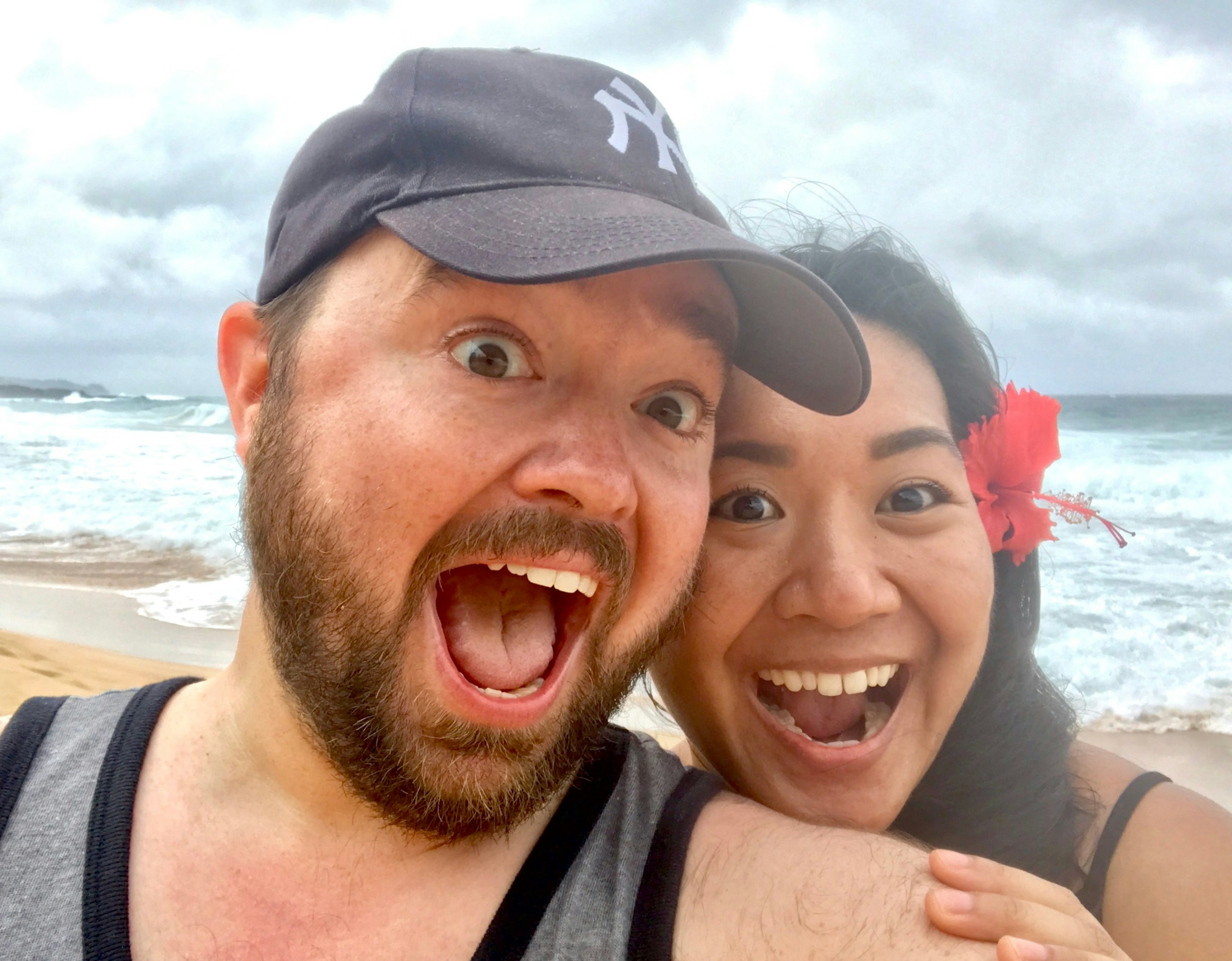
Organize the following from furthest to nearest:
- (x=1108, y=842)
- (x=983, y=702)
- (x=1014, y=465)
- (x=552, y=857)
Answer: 1. (x=983, y=702)
2. (x=1014, y=465)
3. (x=1108, y=842)
4. (x=552, y=857)

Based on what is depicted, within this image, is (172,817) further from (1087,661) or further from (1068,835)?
(1087,661)

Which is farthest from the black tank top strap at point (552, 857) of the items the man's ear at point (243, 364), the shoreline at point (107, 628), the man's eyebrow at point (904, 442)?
the shoreline at point (107, 628)

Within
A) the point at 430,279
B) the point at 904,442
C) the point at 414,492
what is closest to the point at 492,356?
the point at 430,279

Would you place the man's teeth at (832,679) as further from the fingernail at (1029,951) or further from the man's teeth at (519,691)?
the fingernail at (1029,951)

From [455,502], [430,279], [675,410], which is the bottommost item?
[455,502]

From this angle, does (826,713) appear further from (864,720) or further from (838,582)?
(838,582)

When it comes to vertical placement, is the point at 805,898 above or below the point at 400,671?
below

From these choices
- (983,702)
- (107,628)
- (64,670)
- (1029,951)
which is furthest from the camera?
(107,628)
